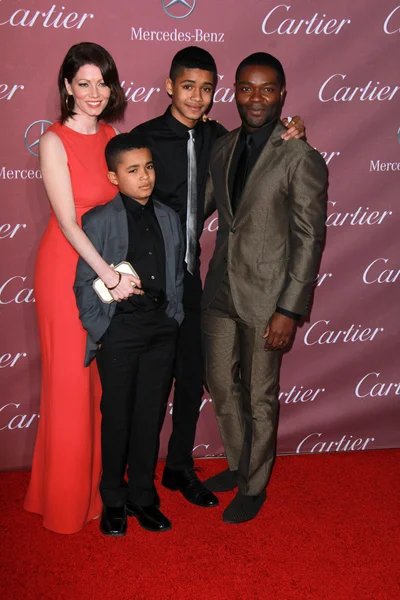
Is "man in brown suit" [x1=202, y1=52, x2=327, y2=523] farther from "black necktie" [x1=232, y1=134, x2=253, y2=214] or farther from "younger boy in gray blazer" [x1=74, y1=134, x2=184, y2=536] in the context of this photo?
"younger boy in gray blazer" [x1=74, y1=134, x2=184, y2=536]

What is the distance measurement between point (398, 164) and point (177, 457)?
1883 millimetres

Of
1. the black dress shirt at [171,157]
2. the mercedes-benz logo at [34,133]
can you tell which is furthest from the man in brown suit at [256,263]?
the mercedes-benz logo at [34,133]

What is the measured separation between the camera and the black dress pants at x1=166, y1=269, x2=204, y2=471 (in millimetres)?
3018

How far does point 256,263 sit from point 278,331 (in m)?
0.30

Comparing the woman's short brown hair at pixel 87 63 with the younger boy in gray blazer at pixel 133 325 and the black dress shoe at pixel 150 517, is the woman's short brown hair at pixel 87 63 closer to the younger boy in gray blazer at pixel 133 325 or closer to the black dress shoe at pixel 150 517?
the younger boy in gray blazer at pixel 133 325

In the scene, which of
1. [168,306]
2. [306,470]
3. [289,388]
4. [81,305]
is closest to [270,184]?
[168,306]

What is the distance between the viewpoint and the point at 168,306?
9.04 ft

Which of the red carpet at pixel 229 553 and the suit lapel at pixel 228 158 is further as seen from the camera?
the suit lapel at pixel 228 158

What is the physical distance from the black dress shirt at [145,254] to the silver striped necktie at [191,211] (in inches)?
8.3

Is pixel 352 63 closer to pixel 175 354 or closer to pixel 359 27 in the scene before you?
pixel 359 27

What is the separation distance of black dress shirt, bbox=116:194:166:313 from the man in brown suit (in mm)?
297

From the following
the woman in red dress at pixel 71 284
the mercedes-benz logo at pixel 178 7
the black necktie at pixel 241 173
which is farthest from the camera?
the mercedes-benz logo at pixel 178 7

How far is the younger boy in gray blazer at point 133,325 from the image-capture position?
2.60 m

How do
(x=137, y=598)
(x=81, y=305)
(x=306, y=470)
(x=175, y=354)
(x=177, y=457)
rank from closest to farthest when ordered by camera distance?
(x=137, y=598) < (x=81, y=305) < (x=175, y=354) < (x=177, y=457) < (x=306, y=470)
